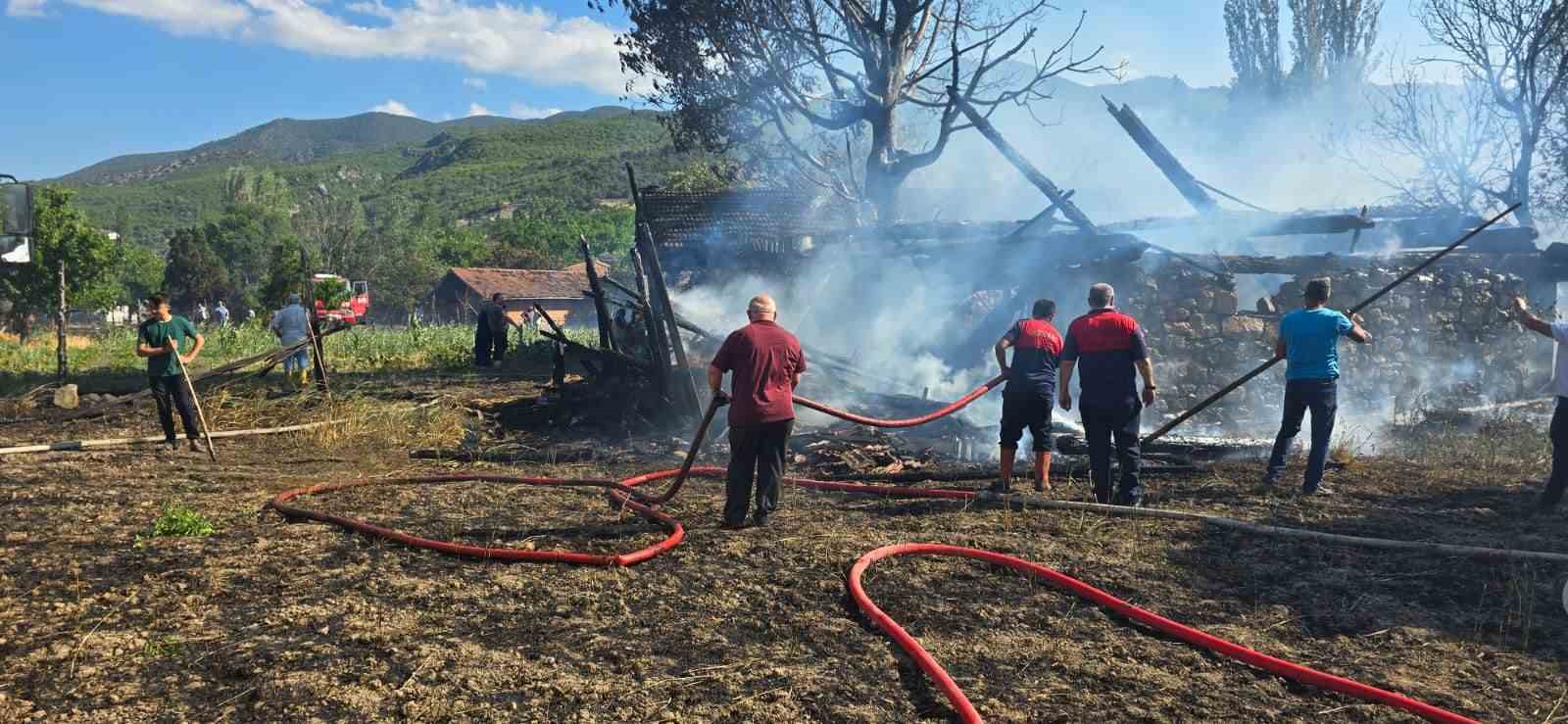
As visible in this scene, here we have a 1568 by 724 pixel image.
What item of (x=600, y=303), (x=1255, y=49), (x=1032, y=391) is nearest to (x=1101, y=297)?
(x=1032, y=391)

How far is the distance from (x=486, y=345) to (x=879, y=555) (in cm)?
1632

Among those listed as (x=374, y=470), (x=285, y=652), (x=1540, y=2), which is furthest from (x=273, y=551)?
Answer: (x=1540, y=2)

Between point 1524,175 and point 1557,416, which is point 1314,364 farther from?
point 1524,175

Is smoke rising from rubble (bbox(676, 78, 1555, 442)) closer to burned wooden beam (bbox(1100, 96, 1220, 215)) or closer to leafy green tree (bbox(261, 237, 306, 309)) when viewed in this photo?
burned wooden beam (bbox(1100, 96, 1220, 215))

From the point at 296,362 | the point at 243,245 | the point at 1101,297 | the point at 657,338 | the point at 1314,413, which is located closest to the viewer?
the point at 1101,297

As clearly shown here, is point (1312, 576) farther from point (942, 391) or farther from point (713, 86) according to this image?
point (713, 86)

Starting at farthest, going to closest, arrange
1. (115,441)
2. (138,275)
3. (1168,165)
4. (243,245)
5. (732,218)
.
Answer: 1. (138,275)
2. (243,245)
3. (732,218)
4. (1168,165)
5. (115,441)

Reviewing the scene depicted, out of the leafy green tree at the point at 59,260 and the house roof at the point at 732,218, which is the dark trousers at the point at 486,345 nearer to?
the house roof at the point at 732,218

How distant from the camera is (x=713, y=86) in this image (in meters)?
24.2

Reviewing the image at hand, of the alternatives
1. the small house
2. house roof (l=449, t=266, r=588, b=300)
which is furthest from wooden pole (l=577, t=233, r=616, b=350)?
house roof (l=449, t=266, r=588, b=300)

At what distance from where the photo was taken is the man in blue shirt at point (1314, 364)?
25.4 feet

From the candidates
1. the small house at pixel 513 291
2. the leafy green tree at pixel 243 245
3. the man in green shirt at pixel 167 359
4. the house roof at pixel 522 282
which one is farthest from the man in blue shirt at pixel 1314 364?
the leafy green tree at pixel 243 245

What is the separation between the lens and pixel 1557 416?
7.25 m

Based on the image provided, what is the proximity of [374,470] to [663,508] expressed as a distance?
129 inches
